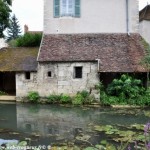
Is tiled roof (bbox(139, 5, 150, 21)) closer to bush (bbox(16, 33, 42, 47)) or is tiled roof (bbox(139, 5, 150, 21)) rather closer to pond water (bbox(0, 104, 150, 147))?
bush (bbox(16, 33, 42, 47))

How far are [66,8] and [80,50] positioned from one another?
332 centimetres

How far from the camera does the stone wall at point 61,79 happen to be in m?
19.1

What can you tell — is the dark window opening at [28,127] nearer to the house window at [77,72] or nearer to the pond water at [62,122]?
the pond water at [62,122]

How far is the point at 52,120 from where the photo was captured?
46.0 feet

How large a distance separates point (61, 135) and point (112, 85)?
8.21m

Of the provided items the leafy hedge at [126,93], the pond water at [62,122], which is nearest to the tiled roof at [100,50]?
the leafy hedge at [126,93]

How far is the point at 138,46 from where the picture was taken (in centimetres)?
2061

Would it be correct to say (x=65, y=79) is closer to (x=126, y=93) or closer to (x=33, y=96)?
(x=33, y=96)

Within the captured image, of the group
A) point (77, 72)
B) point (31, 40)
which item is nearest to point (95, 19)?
point (77, 72)

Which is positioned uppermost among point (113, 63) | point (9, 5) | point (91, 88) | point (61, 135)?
point (9, 5)

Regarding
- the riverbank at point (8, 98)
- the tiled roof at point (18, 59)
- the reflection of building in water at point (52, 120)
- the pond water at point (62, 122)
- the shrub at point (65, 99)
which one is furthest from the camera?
the tiled roof at point (18, 59)

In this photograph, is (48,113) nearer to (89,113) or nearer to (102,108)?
(89,113)

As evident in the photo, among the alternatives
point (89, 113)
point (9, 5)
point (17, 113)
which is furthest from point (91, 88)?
point (9, 5)

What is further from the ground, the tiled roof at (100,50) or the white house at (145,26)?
the white house at (145,26)
